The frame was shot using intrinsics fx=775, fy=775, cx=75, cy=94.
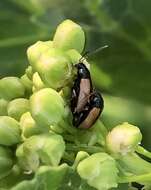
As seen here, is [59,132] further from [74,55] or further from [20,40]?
[20,40]

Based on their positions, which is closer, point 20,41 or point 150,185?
point 150,185

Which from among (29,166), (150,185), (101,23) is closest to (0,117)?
(29,166)

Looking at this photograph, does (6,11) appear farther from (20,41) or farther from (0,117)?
(0,117)

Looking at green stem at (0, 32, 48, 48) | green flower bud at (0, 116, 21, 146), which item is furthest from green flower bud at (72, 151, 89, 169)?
green stem at (0, 32, 48, 48)

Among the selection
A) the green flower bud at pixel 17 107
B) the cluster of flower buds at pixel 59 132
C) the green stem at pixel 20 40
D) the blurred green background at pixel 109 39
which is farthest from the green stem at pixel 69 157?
the green stem at pixel 20 40

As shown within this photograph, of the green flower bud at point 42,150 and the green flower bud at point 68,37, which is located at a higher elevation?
the green flower bud at point 68,37

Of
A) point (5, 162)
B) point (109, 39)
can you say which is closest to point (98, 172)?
point (5, 162)

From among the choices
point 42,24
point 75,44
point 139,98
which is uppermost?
point 75,44

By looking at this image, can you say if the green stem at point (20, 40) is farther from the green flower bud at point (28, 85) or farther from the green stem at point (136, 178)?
the green stem at point (136, 178)
